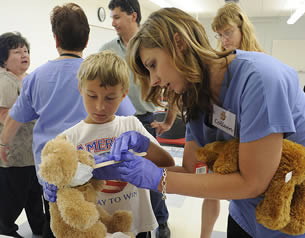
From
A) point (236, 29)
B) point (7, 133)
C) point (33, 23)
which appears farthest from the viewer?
point (33, 23)

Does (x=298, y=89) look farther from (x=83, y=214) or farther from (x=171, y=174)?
(x=83, y=214)

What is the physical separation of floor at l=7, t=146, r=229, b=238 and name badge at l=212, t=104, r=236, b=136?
152cm

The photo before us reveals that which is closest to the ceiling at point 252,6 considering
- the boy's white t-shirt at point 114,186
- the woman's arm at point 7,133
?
the woman's arm at point 7,133

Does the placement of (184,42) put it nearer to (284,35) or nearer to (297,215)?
(297,215)

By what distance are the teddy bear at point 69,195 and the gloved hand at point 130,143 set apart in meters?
0.12

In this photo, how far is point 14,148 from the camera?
1.83 meters

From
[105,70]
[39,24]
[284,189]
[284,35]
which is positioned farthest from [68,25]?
[284,35]

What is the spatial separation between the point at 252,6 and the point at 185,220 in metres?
7.48

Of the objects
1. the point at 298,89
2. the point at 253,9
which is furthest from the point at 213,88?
the point at 253,9

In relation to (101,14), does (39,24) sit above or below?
below

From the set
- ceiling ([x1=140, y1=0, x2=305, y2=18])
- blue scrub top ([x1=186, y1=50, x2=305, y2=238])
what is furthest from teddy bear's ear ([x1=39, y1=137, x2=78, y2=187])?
ceiling ([x1=140, y1=0, x2=305, y2=18])

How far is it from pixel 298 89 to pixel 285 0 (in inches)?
291

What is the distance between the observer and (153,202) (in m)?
2.00

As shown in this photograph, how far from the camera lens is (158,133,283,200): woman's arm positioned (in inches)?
30.9
